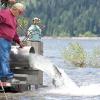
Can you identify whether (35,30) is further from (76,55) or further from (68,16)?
(68,16)

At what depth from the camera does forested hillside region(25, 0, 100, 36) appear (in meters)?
157

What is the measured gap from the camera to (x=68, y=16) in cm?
16788

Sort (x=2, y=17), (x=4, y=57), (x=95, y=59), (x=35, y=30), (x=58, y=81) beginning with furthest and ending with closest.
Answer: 1. (x=95, y=59)
2. (x=35, y=30)
3. (x=58, y=81)
4. (x=4, y=57)
5. (x=2, y=17)

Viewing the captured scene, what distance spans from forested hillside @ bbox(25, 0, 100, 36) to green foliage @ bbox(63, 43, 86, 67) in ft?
406

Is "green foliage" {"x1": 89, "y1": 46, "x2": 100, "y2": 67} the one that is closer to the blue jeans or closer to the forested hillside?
the blue jeans

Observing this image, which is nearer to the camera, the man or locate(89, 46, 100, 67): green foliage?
the man

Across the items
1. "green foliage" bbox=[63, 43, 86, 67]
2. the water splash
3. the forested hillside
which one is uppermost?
the forested hillside

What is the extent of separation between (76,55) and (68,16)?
5624 inches

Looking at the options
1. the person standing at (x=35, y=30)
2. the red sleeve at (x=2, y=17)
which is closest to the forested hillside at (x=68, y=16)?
the person standing at (x=35, y=30)

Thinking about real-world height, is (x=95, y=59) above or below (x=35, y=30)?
below

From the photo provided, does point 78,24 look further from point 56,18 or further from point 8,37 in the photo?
point 8,37

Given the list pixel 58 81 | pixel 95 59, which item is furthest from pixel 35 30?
pixel 95 59

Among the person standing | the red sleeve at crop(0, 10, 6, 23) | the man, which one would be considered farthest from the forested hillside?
the red sleeve at crop(0, 10, 6, 23)

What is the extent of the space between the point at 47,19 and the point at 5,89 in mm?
151490
